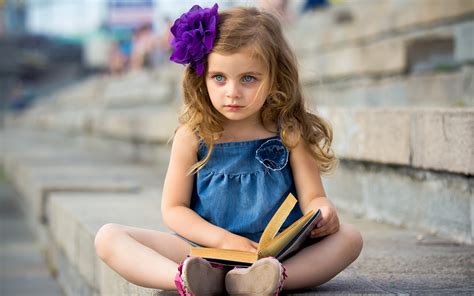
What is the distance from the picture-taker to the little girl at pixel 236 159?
290 cm

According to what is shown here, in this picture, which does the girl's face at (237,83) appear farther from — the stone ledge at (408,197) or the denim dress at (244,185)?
the stone ledge at (408,197)

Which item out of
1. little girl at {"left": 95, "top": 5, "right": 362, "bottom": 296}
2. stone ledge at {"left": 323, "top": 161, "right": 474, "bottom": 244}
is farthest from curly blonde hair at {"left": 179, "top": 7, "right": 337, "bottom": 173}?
stone ledge at {"left": 323, "top": 161, "right": 474, "bottom": 244}

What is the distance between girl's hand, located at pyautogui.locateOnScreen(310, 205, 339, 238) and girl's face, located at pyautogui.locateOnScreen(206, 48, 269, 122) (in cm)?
41

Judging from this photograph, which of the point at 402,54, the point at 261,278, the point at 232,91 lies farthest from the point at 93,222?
the point at 402,54

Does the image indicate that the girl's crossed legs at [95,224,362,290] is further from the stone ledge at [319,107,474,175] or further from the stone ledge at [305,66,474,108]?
the stone ledge at [305,66,474,108]

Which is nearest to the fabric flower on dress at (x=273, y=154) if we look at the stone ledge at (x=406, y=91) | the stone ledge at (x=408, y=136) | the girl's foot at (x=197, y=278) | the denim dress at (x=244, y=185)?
the denim dress at (x=244, y=185)

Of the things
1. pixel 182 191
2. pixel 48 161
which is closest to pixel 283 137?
pixel 182 191

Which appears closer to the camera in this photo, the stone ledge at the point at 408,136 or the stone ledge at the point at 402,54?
the stone ledge at the point at 408,136

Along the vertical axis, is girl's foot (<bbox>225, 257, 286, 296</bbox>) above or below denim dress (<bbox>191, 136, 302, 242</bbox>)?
below

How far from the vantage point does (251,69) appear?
2.93m

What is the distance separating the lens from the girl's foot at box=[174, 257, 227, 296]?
2580 mm

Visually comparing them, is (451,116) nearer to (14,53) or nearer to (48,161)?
(48,161)

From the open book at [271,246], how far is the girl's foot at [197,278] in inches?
1.8

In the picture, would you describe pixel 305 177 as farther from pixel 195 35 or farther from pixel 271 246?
pixel 195 35
